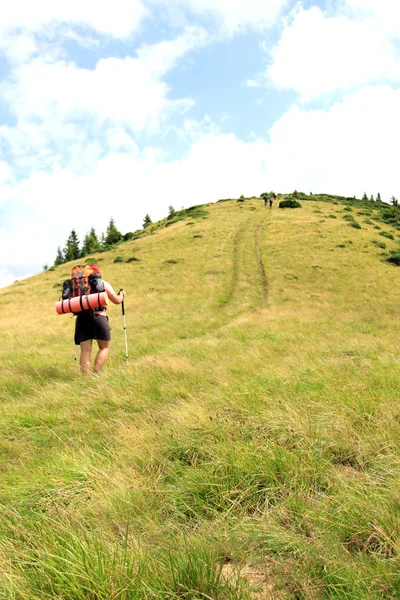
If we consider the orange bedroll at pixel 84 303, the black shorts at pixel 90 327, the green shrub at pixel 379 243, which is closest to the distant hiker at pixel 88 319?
the black shorts at pixel 90 327

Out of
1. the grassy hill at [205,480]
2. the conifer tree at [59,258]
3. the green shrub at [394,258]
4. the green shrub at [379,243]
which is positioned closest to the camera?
the grassy hill at [205,480]

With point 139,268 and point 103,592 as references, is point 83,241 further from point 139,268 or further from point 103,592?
point 103,592

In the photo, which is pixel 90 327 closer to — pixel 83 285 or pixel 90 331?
pixel 90 331

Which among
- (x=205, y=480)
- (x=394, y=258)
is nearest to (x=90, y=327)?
(x=205, y=480)

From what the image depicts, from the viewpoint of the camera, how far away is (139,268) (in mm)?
36562

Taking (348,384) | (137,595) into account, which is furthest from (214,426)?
(348,384)

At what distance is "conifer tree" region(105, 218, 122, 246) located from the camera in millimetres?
84950

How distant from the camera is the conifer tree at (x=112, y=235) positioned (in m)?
84.9

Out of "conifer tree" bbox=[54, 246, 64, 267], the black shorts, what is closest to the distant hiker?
the black shorts

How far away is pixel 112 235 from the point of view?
3403 inches

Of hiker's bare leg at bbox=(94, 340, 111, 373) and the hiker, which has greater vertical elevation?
the hiker

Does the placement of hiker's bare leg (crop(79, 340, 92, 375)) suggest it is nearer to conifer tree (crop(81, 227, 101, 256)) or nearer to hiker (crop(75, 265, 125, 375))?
hiker (crop(75, 265, 125, 375))

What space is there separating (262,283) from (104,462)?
2743cm

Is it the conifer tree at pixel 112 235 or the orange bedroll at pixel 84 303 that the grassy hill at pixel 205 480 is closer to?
the orange bedroll at pixel 84 303
